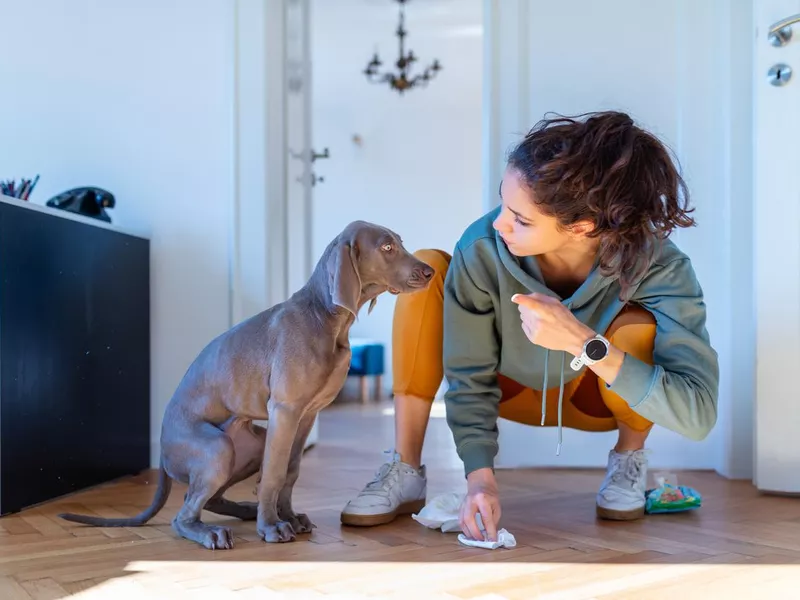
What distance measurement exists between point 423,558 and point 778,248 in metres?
1.28

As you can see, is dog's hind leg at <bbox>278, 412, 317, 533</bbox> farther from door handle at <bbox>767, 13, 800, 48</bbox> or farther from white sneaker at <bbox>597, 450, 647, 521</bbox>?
door handle at <bbox>767, 13, 800, 48</bbox>

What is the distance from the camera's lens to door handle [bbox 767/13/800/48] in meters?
2.13

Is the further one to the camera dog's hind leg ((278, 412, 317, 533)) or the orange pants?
the orange pants

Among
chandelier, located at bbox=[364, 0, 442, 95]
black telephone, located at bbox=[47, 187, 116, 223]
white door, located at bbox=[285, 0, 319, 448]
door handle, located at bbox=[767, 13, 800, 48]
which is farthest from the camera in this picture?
chandelier, located at bbox=[364, 0, 442, 95]

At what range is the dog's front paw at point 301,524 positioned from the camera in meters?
1.67

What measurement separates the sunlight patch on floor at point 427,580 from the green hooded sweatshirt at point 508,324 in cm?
31

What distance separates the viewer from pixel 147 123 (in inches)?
108

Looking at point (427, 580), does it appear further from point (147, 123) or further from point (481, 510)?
point (147, 123)

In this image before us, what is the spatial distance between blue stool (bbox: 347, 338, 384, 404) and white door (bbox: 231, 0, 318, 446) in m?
3.14

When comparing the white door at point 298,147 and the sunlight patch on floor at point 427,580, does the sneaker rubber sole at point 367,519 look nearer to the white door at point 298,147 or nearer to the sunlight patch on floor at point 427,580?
the sunlight patch on floor at point 427,580

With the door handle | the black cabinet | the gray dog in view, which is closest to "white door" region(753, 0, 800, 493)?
the door handle

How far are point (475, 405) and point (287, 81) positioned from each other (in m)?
1.67

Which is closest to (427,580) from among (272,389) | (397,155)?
(272,389)

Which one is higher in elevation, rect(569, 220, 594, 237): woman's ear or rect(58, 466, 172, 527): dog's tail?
rect(569, 220, 594, 237): woman's ear
